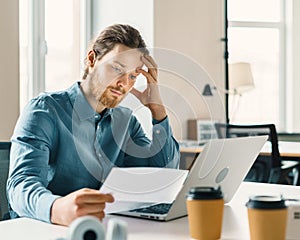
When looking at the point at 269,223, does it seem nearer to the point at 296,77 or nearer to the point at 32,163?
the point at 32,163

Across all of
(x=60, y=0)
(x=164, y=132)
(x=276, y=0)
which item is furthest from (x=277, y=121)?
(x=164, y=132)

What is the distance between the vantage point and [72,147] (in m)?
1.72

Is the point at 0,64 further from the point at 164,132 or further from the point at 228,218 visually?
the point at 228,218

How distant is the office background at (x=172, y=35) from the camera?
11.9ft

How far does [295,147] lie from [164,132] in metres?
3.01

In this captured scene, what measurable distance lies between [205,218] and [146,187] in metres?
0.24

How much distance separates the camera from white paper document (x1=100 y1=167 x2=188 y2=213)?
1.36 metres

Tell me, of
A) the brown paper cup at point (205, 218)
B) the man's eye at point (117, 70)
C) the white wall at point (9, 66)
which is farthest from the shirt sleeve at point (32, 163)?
the white wall at point (9, 66)

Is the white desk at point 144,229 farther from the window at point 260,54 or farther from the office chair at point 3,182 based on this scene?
the window at point 260,54

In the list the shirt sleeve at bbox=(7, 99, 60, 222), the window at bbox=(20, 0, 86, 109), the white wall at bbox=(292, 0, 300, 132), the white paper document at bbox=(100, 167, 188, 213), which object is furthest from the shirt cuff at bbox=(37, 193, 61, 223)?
the white wall at bbox=(292, 0, 300, 132)

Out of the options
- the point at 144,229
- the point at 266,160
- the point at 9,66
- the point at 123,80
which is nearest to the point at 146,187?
the point at 144,229

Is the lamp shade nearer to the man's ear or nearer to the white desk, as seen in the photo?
the man's ear

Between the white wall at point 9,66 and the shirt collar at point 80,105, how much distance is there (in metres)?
1.89

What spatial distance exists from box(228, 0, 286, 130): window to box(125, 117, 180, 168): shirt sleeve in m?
3.74
